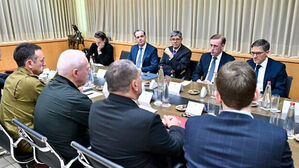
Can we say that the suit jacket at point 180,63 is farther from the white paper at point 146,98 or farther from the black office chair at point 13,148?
the black office chair at point 13,148

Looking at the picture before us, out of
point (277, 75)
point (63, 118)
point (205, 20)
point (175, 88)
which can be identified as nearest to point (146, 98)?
point (175, 88)

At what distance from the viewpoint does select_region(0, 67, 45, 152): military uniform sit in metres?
1.83

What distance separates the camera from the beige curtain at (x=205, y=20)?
3375 mm

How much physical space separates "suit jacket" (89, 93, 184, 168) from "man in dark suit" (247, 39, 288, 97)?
1703 mm

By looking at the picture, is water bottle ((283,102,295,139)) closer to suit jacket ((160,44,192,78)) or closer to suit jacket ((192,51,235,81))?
suit jacket ((192,51,235,81))

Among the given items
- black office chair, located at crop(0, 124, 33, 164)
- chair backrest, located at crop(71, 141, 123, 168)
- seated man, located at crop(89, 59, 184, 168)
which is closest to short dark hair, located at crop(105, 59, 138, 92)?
seated man, located at crop(89, 59, 184, 168)

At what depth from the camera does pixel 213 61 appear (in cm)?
303

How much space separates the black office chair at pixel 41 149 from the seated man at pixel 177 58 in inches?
83.6

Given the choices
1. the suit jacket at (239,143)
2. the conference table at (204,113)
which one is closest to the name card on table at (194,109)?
the conference table at (204,113)

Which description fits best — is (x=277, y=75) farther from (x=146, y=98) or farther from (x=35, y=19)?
(x=35, y=19)

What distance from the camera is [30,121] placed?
1879 millimetres

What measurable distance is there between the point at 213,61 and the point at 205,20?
134 centimetres

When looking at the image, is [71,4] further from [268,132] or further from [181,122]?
[268,132]

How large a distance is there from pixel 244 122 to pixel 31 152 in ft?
5.56
